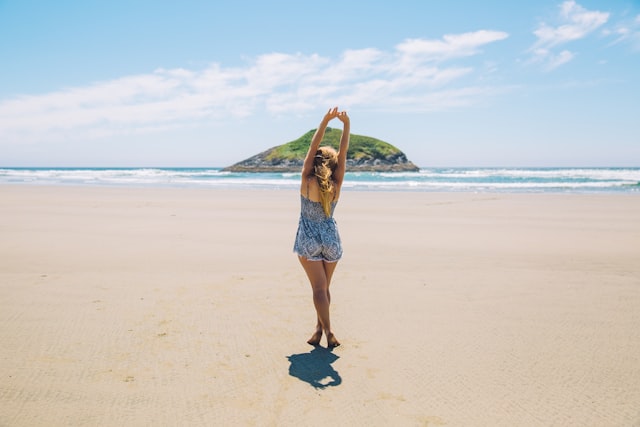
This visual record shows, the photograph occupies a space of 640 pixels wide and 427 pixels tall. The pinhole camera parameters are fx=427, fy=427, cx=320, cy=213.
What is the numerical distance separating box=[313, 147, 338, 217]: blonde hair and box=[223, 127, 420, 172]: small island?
7123 centimetres

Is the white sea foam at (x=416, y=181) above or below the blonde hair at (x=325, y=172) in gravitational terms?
below

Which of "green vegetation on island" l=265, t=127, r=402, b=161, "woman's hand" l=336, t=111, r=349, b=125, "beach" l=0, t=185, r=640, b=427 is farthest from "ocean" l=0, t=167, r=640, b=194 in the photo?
"green vegetation on island" l=265, t=127, r=402, b=161

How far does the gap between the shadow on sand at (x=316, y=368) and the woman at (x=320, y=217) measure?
0.17 metres

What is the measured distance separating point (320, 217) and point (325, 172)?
1.32 feet

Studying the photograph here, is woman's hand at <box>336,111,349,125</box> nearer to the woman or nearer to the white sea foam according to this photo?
the woman

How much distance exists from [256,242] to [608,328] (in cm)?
600

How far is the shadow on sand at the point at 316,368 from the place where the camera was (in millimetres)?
3197

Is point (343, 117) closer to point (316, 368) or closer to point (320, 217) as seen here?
point (320, 217)

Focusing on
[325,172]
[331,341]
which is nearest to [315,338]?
[331,341]

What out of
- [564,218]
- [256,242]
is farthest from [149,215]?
[564,218]

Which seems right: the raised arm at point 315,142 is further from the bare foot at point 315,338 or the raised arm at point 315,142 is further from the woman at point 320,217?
the bare foot at point 315,338

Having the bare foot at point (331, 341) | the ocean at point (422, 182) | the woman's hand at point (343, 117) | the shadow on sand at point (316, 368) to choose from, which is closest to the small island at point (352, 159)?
the ocean at point (422, 182)

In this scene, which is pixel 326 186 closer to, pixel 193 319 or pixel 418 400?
pixel 418 400

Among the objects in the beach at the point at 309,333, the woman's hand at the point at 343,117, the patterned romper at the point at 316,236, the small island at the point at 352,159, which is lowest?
the beach at the point at 309,333
